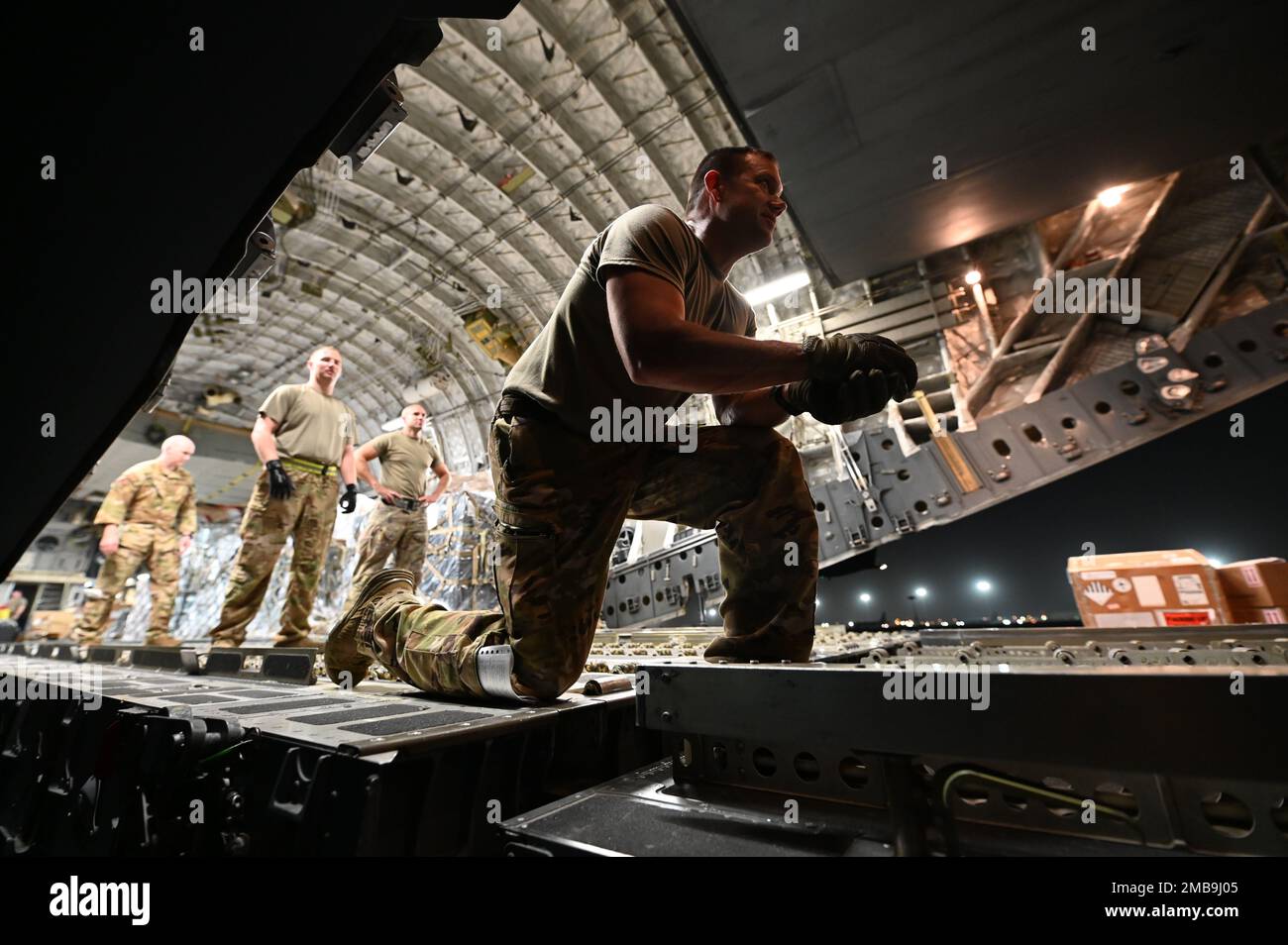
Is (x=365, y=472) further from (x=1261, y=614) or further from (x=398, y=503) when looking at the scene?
(x=1261, y=614)

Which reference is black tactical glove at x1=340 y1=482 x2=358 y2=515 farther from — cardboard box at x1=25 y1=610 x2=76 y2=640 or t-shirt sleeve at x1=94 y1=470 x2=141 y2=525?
cardboard box at x1=25 y1=610 x2=76 y2=640

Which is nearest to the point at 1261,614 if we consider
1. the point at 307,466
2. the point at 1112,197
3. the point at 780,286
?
the point at 1112,197

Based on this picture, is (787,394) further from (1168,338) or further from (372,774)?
(1168,338)

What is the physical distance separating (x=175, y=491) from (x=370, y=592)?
Result: 6.21 metres

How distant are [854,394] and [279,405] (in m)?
4.54

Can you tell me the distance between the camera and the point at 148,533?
229 inches

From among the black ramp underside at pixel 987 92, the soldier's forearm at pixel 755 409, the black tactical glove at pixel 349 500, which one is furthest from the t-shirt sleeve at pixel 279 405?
the black ramp underside at pixel 987 92

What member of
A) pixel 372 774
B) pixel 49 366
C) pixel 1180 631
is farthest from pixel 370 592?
pixel 1180 631

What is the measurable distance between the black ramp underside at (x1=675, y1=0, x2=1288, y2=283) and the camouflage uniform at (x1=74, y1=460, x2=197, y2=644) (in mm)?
7444

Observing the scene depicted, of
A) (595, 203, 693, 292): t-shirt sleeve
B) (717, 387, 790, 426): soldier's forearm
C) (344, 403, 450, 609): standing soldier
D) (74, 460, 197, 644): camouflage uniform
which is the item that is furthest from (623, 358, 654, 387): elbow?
(74, 460, 197, 644): camouflage uniform

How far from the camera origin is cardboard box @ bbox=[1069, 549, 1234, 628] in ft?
11.0

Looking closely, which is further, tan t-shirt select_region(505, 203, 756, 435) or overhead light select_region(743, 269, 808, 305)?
overhead light select_region(743, 269, 808, 305)

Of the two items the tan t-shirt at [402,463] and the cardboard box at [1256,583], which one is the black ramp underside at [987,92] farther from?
the tan t-shirt at [402,463]

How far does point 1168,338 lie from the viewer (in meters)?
4.95
